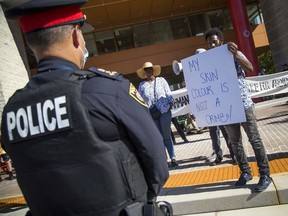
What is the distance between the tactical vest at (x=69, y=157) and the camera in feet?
4.86

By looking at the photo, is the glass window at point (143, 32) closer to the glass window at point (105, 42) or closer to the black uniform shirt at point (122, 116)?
the glass window at point (105, 42)

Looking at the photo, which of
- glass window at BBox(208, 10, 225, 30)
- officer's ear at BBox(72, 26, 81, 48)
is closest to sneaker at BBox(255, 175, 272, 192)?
officer's ear at BBox(72, 26, 81, 48)

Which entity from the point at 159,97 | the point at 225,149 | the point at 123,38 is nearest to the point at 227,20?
the point at 123,38

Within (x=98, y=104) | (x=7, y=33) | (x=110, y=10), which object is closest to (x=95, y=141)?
(x=98, y=104)

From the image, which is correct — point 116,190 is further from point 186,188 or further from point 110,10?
point 110,10

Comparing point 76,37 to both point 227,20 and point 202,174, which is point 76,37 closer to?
point 202,174

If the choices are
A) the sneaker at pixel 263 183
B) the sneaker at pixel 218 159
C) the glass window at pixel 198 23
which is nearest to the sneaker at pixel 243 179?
the sneaker at pixel 263 183

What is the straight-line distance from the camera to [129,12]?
22281 mm

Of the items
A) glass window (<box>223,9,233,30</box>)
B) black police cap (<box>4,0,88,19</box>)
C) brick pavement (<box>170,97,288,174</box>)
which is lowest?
brick pavement (<box>170,97,288,174</box>)

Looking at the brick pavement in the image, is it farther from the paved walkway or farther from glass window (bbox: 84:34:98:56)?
glass window (bbox: 84:34:98:56)

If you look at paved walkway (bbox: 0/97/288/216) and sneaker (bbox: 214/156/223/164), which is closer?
paved walkway (bbox: 0/97/288/216)

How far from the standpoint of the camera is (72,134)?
1.48 m

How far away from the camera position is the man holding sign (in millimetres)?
4176

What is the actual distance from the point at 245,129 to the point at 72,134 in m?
3.19
